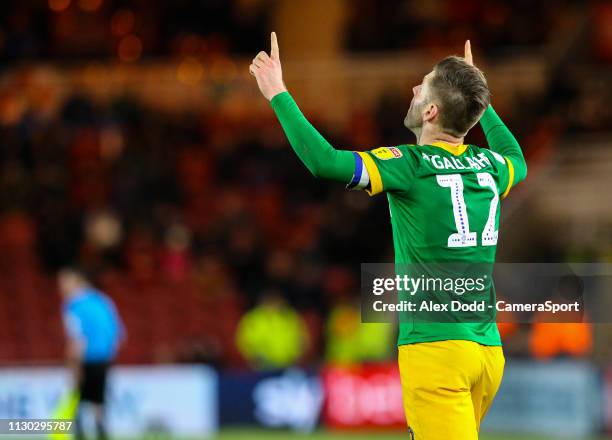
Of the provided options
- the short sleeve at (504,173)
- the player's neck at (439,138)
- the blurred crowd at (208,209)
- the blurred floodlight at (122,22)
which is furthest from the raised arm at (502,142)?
the blurred floodlight at (122,22)

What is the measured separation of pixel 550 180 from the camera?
19.0 meters

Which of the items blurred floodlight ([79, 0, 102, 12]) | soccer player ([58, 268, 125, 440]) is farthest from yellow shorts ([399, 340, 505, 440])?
blurred floodlight ([79, 0, 102, 12])

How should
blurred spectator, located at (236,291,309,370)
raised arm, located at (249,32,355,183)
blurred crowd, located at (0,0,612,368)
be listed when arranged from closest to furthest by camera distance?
raised arm, located at (249,32,355,183) → blurred spectator, located at (236,291,309,370) → blurred crowd, located at (0,0,612,368)

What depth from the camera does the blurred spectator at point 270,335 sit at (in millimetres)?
16188

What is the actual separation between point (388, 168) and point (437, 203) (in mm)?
219

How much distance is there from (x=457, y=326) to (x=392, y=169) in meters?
0.55

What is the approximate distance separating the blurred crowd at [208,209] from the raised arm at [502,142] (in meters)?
10.1

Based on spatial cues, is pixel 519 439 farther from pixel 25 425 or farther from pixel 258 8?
pixel 258 8

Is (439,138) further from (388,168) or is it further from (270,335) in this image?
(270,335)

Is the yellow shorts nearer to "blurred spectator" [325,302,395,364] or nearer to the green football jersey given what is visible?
the green football jersey

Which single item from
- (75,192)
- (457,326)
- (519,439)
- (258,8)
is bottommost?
(519,439)

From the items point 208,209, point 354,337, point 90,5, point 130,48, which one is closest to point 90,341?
point 354,337

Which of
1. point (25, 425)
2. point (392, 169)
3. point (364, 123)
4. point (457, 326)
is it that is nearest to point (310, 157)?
point (392, 169)

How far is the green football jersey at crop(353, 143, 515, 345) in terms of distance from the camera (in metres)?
4.20
